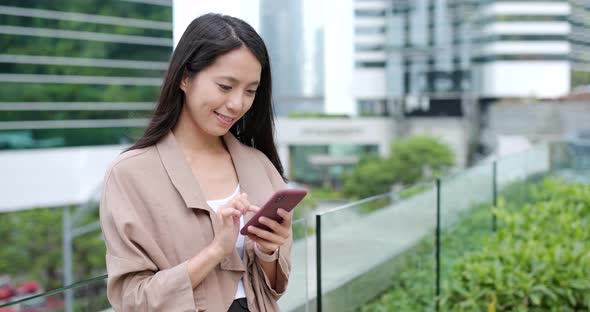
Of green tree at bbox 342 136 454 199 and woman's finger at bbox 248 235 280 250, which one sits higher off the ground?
woman's finger at bbox 248 235 280 250

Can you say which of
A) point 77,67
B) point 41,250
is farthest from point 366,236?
point 77,67

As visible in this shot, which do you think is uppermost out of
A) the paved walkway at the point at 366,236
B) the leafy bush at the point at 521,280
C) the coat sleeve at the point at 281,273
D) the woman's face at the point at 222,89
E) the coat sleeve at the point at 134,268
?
the woman's face at the point at 222,89

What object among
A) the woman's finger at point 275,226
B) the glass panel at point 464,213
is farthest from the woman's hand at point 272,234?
the glass panel at point 464,213

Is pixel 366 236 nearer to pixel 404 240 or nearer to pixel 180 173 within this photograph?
pixel 404 240

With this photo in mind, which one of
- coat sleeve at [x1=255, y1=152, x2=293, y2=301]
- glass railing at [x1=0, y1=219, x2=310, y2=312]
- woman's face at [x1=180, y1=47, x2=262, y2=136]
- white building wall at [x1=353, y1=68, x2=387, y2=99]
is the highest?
woman's face at [x1=180, y1=47, x2=262, y2=136]

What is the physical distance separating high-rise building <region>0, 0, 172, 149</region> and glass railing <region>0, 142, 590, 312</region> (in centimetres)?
1396

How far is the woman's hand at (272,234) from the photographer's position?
3.94ft

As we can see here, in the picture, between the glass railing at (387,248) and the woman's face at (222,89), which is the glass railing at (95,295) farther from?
the woman's face at (222,89)

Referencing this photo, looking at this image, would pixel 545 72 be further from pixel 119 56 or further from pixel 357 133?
pixel 119 56

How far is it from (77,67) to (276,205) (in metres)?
20.0

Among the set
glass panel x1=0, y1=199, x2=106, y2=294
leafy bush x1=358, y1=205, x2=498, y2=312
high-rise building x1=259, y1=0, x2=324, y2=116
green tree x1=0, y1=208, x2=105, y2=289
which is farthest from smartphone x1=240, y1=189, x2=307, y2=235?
high-rise building x1=259, y1=0, x2=324, y2=116

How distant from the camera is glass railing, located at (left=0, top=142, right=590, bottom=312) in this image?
209cm

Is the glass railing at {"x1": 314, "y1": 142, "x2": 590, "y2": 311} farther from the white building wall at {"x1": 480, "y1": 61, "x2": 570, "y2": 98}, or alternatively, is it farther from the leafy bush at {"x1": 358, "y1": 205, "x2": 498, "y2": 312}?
the white building wall at {"x1": 480, "y1": 61, "x2": 570, "y2": 98}

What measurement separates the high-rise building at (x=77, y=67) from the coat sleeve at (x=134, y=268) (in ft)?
54.7
